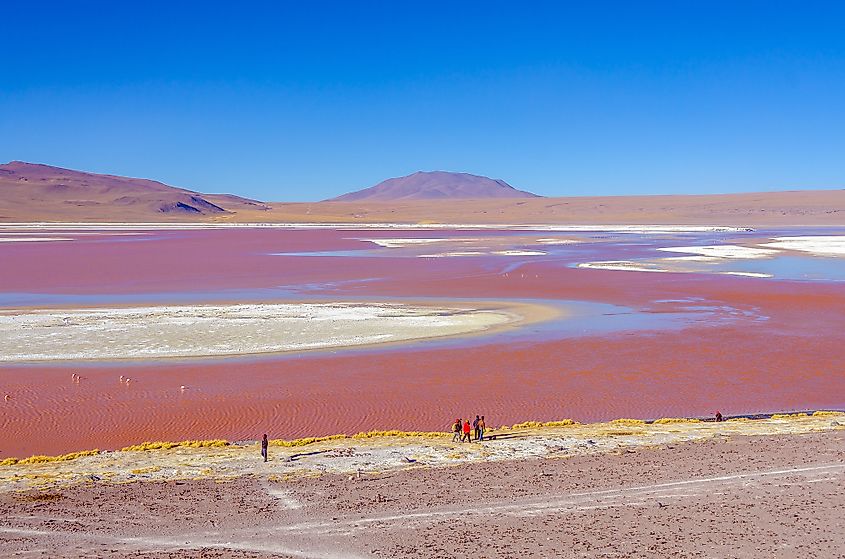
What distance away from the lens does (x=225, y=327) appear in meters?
28.8

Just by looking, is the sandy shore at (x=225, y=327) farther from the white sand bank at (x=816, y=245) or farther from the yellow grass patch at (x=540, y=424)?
the white sand bank at (x=816, y=245)

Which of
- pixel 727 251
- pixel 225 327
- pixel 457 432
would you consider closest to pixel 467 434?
pixel 457 432

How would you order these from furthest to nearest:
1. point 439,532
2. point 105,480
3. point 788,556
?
point 105,480
point 439,532
point 788,556

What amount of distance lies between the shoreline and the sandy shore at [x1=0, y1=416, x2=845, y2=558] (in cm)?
5

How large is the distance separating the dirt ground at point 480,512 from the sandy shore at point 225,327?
39.6 feet

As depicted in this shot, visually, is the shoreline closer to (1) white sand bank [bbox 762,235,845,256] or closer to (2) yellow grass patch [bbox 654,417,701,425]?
(2) yellow grass patch [bbox 654,417,701,425]

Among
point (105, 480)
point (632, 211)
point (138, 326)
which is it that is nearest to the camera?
point (105, 480)

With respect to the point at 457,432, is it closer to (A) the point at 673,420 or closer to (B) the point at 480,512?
(B) the point at 480,512

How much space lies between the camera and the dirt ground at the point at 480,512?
10922mm

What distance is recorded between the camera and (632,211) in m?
176

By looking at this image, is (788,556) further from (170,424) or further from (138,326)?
(138,326)

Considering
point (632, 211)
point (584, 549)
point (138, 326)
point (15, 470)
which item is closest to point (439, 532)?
point (584, 549)

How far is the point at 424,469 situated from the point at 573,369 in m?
9.40

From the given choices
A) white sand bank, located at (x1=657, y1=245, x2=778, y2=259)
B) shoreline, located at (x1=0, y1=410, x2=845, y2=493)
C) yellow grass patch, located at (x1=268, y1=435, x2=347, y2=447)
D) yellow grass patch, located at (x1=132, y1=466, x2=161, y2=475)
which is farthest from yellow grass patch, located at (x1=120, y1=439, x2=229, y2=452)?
white sand bank, located at (x1=657, y1=245, x2=778, y2=259)
